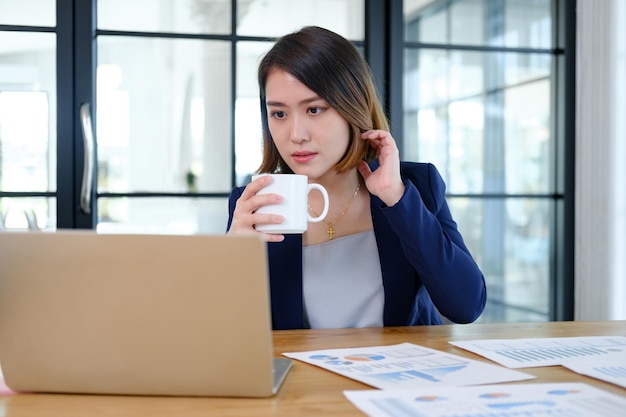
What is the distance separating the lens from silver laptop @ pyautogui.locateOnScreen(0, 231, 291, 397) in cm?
79

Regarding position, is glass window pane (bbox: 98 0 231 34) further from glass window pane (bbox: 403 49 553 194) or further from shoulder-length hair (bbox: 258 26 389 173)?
shoulder-length hair (bbox: 258 26 389 173)

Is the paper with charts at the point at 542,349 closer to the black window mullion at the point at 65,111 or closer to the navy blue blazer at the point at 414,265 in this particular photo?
the navy blue blazer at the point at 414,265

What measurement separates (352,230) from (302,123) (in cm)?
31

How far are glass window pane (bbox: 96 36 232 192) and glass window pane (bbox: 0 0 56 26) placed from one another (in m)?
0.20

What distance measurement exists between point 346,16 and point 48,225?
1.40m

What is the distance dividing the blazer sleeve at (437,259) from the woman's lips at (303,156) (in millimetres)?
202

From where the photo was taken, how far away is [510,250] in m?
3.26

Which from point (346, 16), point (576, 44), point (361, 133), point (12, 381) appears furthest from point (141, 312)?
point (576, 44)

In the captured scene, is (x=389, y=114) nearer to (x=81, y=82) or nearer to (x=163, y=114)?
(x=163, y=114)

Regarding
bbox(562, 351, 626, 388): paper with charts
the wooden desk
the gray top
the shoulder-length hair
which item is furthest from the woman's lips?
bbox(562, 351, 626, 388): paper with charts

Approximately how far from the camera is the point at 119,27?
114 inches

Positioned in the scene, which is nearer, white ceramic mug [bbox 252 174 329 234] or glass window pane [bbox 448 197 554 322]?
white ceramic mug [bbox 252 174 329 234]

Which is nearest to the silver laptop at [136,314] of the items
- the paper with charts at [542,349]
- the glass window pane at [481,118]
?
the paper with charts at [542,349]

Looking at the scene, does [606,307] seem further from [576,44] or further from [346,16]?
[346,16]
